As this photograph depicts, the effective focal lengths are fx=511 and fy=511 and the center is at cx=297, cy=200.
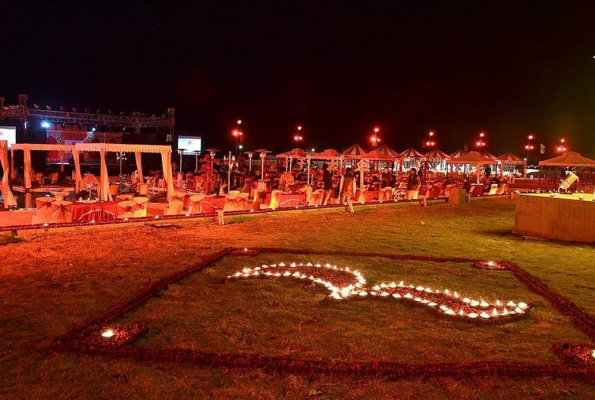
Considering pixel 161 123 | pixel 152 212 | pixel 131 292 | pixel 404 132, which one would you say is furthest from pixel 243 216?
pixel 404 132

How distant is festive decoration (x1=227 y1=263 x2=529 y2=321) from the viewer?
20.5 ft

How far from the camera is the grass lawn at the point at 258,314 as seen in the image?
165 inches

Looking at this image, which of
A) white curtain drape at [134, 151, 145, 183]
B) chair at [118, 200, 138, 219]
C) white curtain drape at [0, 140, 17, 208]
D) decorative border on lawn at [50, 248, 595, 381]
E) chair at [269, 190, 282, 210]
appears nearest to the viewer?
decorative border on lawn at [50, 248, 595, 381]

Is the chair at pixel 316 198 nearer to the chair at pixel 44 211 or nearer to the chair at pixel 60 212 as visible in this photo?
the chair at pixel 60 212

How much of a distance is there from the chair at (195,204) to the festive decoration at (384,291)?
262 inches

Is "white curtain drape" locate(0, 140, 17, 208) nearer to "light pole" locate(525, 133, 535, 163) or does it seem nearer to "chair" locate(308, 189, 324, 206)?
"chair" locate(308, 189, 324, 206)

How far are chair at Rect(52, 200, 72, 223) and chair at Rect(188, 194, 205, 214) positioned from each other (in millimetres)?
3410

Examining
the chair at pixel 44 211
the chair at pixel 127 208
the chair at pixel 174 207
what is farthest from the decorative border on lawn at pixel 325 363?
the chair at pixel 174 207

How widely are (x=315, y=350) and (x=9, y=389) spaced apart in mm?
2582

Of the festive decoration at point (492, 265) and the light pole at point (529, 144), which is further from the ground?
the light pole at point (529, 144)

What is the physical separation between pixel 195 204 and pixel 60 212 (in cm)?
373

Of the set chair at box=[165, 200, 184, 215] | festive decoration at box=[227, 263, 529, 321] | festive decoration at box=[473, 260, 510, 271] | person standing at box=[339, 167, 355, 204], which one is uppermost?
person standing at box=[339, 167, 355, 204]

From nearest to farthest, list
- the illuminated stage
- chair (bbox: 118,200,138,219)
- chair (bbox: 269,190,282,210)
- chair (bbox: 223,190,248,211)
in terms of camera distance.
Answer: the illuminated stage < chair (bbox: 118,200,138,219) < chair (bbox: 223,190,248,211) < chair (bbox: 269,190,282,210)

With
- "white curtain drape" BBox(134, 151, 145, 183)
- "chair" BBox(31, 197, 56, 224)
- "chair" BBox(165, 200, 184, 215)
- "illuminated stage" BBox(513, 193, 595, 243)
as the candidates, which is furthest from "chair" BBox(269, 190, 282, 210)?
"illuminated stage" BBox(513, 193, 595, 243)
